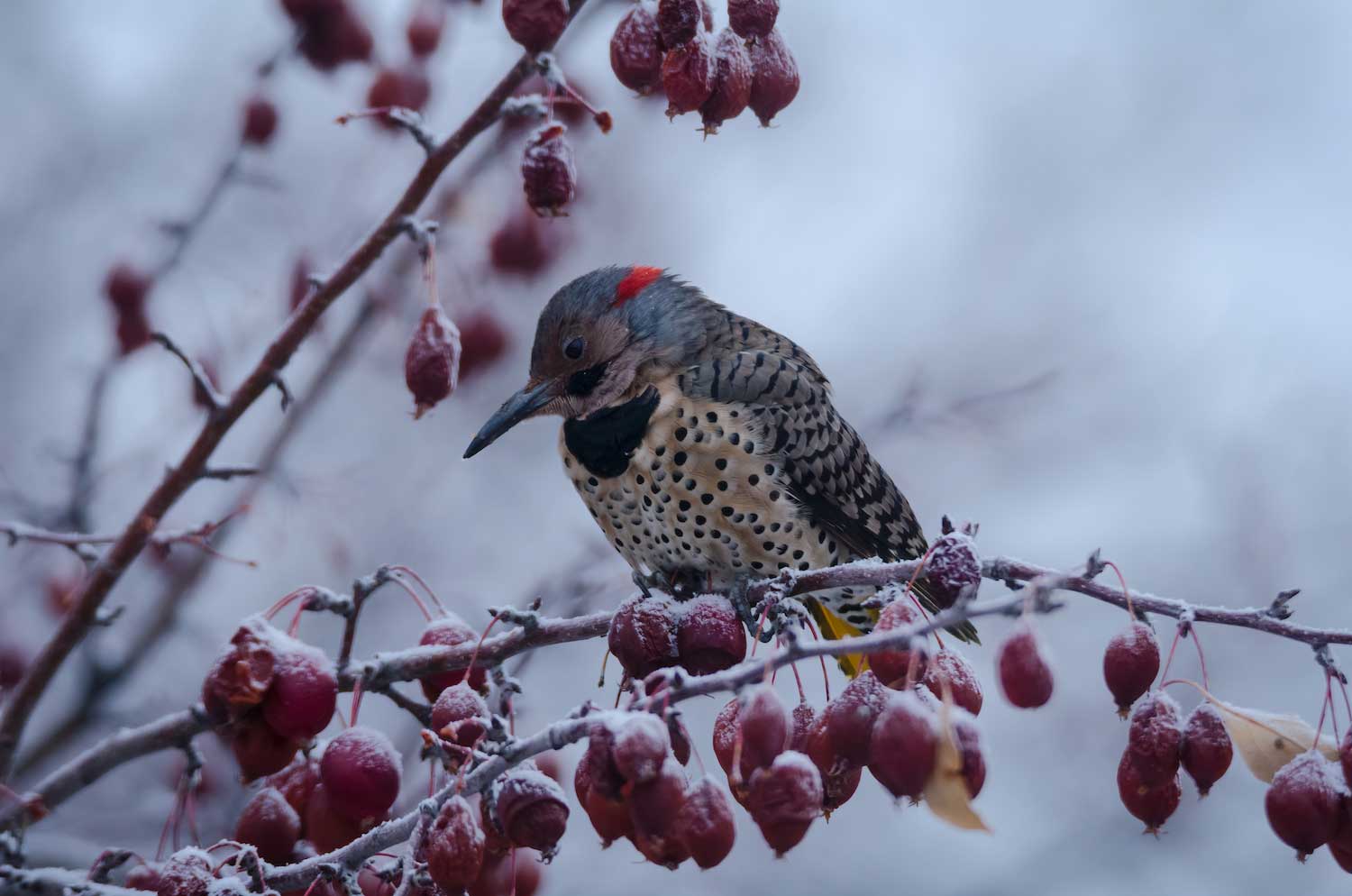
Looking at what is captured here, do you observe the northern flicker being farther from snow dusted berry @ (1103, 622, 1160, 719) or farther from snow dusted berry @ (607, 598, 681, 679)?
snow dusted berry @ (1103, 622, 1160, 719)

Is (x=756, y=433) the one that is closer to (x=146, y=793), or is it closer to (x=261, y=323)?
(x=261, y=323)

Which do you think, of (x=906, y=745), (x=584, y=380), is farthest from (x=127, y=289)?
(x=906, y=745)

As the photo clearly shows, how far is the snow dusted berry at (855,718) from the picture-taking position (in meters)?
1.52

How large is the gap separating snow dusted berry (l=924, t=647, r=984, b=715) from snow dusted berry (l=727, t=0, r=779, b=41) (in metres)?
0.90

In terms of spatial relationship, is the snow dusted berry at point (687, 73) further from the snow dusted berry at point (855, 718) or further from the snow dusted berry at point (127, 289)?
the snow dusted berry at point (127, 289)

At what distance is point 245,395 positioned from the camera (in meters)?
1.84

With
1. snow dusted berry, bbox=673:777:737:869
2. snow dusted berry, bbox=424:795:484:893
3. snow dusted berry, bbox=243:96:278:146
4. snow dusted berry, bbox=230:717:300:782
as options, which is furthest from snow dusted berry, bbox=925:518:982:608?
snow dusted berry, bbox=243:96:278:146

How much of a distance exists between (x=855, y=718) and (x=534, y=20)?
971 millimetres

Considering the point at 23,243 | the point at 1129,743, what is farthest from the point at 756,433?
the point at 23,243

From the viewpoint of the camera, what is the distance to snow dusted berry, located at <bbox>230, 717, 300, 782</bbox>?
174cm

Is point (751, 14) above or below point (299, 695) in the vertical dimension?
above

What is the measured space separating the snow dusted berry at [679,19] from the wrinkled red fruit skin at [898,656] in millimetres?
804

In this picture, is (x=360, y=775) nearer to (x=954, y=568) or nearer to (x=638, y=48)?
(x=954, y=568)

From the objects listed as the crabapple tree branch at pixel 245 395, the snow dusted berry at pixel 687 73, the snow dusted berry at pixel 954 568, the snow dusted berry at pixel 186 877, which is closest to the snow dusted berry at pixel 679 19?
the snow dusted berry at pixel 687 73
